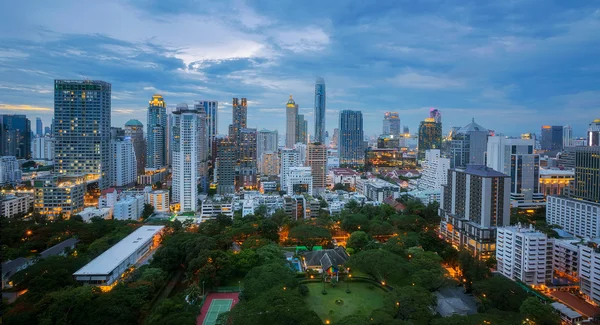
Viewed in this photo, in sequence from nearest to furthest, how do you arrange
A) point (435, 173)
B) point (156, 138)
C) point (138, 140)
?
point (435, 173) → point (156, 138) → point (138, 140)

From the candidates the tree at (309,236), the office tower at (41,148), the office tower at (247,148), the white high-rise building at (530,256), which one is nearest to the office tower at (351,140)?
the office tower at (247,148)

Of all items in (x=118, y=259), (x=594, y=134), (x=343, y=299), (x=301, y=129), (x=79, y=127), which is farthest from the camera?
(x=301, y=129)

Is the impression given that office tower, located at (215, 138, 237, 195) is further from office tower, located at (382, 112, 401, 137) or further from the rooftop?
office tower, located at (382, 112, 401, 137)

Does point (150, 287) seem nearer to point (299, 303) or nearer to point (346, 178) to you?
point (299, 303)

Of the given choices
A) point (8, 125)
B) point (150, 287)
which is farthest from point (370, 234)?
point (8, 125)

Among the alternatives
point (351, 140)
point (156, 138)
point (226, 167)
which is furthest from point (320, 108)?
point (226, 167)

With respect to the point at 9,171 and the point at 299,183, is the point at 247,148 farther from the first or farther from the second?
the point at 9,171
